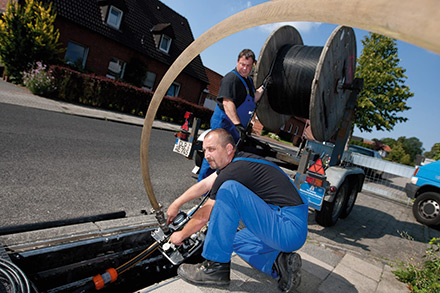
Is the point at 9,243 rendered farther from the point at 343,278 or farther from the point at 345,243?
the point at 345,243

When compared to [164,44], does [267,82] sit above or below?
below

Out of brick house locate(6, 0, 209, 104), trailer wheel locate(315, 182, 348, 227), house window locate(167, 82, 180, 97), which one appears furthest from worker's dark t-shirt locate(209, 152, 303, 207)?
house window locate(167, 82, 180, 97)

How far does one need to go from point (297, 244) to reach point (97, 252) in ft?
5.70

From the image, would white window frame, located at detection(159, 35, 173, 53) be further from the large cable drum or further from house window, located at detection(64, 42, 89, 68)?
the large cable drum

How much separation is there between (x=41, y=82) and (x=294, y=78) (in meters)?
10.6

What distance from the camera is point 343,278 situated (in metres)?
2.98

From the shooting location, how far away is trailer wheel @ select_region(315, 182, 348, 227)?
4609 millimetres

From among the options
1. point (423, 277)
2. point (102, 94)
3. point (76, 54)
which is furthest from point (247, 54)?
point (76, 54)

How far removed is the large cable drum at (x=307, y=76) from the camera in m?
4.56

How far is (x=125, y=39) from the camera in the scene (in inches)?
732

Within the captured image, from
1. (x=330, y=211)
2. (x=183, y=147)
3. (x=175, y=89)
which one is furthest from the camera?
(x=175, y=89)

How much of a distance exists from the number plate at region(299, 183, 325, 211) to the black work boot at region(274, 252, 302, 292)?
2032 mm

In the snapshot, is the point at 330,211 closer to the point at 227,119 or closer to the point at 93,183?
the point at 227,119

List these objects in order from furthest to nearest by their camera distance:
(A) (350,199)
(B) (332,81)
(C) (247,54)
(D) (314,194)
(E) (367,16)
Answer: (A) (350,199)
(B) (332,81)
(D) (314,194)
(C) (247,54)
(E) (367,16)
